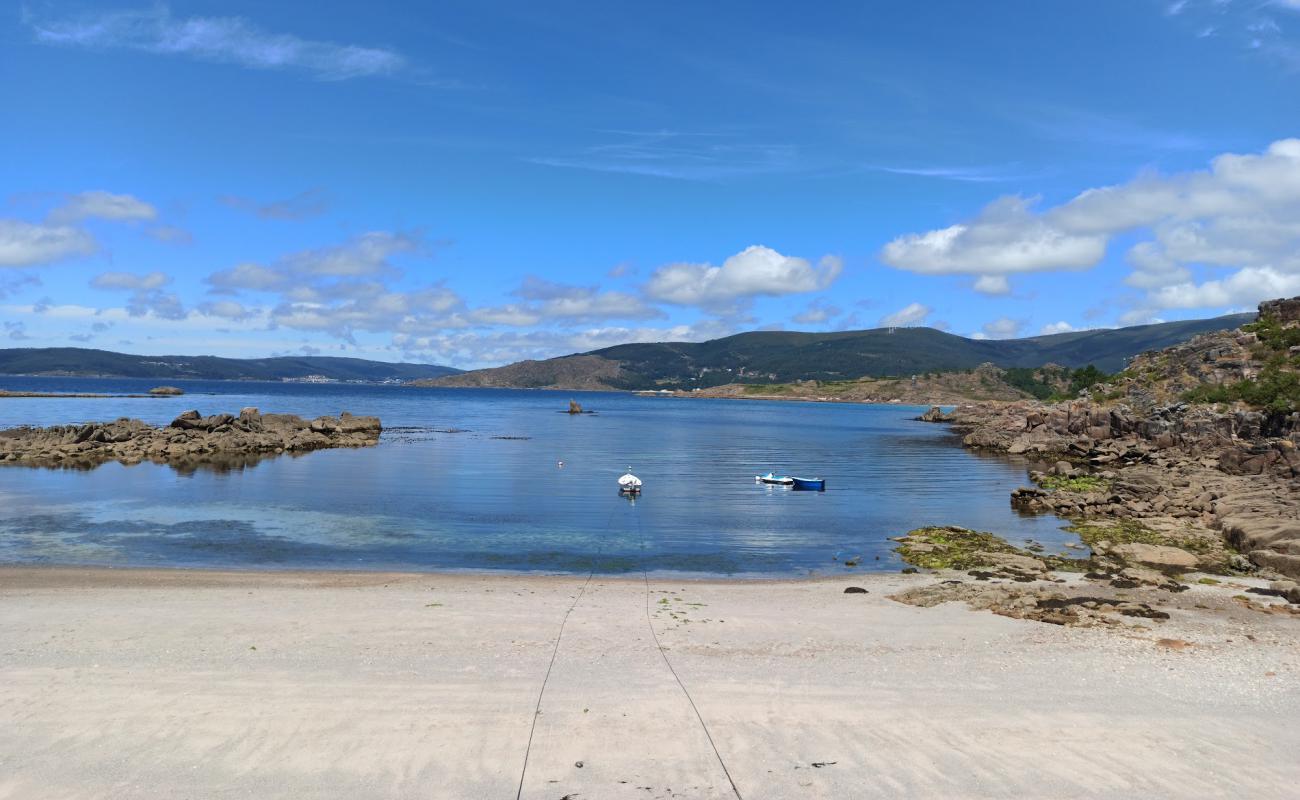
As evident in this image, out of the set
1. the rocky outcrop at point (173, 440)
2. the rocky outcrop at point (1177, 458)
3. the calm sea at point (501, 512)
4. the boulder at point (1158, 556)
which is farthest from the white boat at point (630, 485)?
the rocky outcrop at point (173, 440)

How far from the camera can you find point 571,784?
9.66m

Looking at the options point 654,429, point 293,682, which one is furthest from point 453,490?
point 654,429

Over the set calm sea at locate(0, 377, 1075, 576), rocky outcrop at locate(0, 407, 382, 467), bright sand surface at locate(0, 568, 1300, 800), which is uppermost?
rocky outcrop at locate(0, 407, 382, 467)

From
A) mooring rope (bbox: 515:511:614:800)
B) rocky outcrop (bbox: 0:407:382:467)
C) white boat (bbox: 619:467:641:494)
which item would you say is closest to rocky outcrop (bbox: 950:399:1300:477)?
white boat (bbox: 619:467:641:494)

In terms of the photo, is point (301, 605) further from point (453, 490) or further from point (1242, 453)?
point (1242, 453)

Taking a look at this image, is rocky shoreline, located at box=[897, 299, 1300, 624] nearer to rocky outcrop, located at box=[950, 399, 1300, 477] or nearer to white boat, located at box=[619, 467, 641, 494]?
rocky outcrop, located at box=[950, 399, 1300, 477]

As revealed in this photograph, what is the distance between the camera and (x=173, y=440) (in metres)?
64.4

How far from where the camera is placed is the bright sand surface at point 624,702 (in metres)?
9.91

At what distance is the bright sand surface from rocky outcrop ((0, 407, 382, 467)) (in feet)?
151

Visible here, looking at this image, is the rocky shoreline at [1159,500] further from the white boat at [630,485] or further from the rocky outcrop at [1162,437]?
the white boat at [630,485]

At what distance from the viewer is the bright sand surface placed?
991 cm

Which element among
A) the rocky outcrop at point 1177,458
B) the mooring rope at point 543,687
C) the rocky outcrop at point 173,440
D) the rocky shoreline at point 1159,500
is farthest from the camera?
the rocky outcrop at point 173,440

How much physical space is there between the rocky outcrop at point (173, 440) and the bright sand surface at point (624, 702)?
46.0m

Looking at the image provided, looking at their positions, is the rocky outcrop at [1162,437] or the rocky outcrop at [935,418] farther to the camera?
the rocky outcrop at [935,418]
